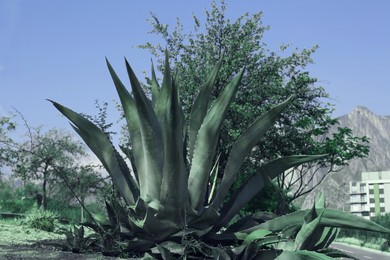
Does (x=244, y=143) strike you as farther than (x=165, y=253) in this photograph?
Yes

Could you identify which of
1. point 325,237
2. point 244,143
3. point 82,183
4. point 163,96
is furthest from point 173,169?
point 82,183

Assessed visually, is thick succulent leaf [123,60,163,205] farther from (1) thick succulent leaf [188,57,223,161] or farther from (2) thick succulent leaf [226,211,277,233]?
(2) thick succulent leaf [226,211,277,233]

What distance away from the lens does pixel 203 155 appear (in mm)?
6637

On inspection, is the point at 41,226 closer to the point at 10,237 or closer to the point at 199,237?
the point at 10,237

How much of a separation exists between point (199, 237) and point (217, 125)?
1383 mm

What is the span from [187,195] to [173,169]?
0.51 meters

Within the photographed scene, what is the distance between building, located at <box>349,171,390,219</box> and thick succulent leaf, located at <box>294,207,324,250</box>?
404ft

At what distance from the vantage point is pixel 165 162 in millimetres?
5980

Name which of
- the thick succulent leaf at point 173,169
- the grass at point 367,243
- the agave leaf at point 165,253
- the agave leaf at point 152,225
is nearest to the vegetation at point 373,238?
the grass at point 367,243

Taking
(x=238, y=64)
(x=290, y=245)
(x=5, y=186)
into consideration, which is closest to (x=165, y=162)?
(x=290, y=245)

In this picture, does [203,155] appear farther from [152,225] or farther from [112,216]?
[112,216]

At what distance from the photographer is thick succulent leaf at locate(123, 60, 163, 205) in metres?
6.36

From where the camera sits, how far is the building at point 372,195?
12712 cm

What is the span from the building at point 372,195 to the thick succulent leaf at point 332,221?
404ft
